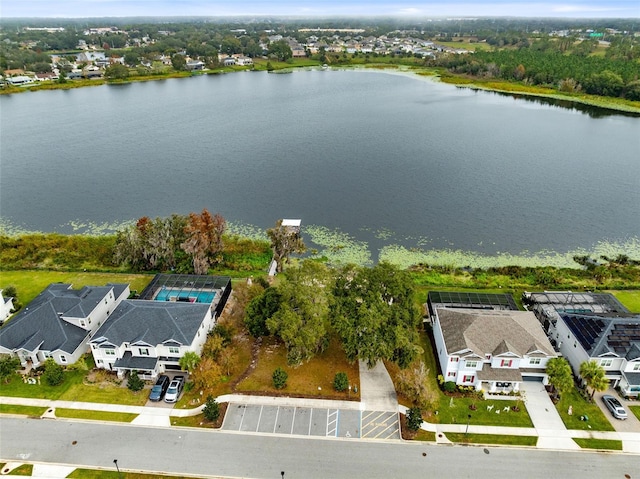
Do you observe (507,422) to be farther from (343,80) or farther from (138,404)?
(343,80)

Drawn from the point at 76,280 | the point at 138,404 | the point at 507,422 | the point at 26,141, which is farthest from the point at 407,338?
the point at 26,141

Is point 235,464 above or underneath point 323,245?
above

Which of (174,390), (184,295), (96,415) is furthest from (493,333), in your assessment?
(96,415)

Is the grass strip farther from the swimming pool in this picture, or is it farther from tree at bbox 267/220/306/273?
tree at bbox 267/220/306/273

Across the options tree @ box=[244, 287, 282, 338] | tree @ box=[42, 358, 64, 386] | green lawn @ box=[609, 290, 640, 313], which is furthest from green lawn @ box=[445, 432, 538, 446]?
tree @ box=[42, 358, 64, 386]

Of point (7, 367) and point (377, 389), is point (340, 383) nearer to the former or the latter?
point (377, 389)

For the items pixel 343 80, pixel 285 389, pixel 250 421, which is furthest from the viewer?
pixel 343 80
